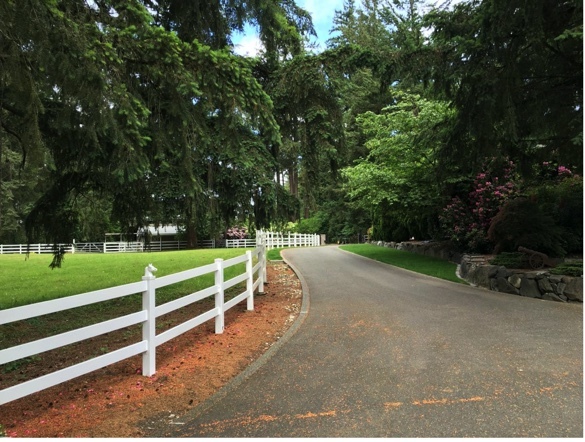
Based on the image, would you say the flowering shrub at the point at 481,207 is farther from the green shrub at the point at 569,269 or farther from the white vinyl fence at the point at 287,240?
the white vinyl fence at the point at 287,240

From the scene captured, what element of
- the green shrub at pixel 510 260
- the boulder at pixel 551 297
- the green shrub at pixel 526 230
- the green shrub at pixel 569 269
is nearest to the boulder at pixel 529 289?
the boulder at pixel 551 297

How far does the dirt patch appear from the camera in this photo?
3.51m

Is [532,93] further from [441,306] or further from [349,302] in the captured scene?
[349,302]

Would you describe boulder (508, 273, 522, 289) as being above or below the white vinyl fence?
below

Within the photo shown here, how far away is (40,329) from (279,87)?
6.52 meters

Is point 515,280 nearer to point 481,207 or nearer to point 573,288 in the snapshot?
point 573,288

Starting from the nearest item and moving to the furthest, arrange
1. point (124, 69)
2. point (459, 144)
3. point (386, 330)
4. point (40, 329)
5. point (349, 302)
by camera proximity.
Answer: point (124, 69) → point (386, 330) → point (40, 329) → point (349, 302) → point (459, 144)

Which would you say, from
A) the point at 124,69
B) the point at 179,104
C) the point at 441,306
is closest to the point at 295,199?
the point at 441,306

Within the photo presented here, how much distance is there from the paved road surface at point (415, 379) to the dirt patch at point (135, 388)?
13.4 inches

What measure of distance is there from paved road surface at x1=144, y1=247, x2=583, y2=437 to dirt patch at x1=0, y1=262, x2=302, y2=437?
340mm

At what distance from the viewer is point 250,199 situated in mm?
9312

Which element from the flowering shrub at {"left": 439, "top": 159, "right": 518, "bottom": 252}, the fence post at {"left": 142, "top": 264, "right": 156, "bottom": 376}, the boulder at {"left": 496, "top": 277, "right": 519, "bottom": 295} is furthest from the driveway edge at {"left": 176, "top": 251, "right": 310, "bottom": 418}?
the flowering shrub at {"left": 439, "top": 159, "right": 518, "bottom": 252}

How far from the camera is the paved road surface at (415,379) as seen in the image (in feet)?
11.2

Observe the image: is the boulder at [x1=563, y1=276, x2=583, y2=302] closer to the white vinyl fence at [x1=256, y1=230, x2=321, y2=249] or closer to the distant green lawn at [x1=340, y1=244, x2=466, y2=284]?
the distant green lawn at [x1=340, y1=244, x2=466, y2=284]
